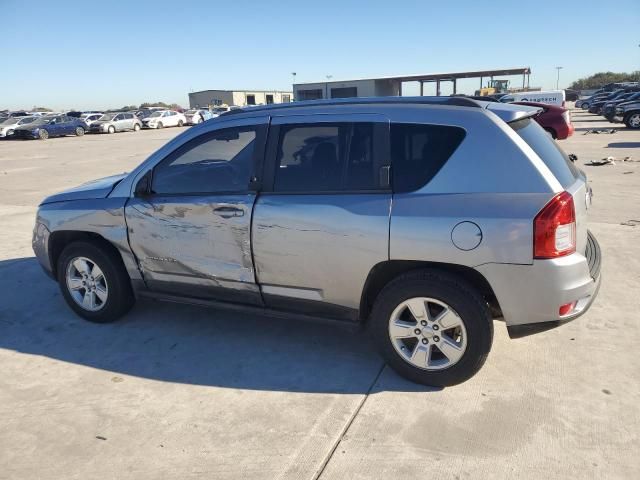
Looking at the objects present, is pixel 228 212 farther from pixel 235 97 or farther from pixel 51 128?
pixel 235 97

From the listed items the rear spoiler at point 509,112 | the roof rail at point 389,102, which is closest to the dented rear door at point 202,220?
the roof rail at point 389,102

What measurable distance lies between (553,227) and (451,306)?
2.42 feet

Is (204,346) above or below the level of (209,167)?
below

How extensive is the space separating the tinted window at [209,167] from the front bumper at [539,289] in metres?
1.84

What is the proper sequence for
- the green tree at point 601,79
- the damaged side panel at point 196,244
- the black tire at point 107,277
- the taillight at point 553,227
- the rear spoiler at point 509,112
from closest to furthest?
the taillight at point 553,227 < the rear spoiler at point 509,112 < the damaged side panel at point 196,244 < the black tire at point 107,277 < the green tree at point 601,79

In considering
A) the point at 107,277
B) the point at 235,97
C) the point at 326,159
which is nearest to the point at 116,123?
the point at 107,277

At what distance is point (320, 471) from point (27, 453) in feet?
5.41

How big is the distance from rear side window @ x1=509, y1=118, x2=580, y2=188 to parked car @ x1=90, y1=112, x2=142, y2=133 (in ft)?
124

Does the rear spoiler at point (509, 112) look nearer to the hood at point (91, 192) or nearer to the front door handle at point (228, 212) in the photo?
the front door handle at point (228, 212)

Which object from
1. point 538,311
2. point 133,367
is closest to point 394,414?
point 538,311

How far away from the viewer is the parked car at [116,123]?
3625 cm

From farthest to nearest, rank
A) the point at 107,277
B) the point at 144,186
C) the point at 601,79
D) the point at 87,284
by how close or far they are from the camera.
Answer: the point at 601,79
the point at 87,284
the point at 107,277
the point at 144,186

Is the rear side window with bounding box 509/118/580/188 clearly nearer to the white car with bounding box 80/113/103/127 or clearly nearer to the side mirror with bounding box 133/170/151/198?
the side mirror with bounding box 133/170/151/198

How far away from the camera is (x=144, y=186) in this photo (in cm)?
395
